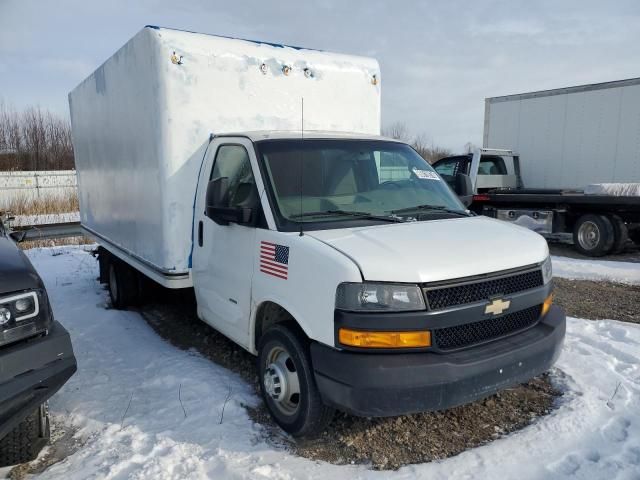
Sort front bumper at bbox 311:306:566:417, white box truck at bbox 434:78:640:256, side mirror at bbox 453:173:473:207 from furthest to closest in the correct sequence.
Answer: white box truck at bbox 434:78:640:256
side mirror at bbox 453:173:473:207
front bumper at bbox 311:306:566:417

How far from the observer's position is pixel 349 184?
411 cm

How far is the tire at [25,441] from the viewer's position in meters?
3.11

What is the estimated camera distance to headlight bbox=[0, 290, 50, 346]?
8.83ft

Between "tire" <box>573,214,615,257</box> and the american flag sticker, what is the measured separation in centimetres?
881

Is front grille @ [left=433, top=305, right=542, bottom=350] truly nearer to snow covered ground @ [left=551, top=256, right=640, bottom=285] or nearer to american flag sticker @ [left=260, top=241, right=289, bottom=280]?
american flag sticker @ [left=260, top=241, right=289, bottom=280]

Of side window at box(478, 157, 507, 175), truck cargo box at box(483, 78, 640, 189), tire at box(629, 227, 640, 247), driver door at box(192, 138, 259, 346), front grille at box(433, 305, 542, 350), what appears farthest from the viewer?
side window at box(478, 157, 507, 175)

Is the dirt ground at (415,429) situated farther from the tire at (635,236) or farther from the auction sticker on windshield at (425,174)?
the tire at (635,236)

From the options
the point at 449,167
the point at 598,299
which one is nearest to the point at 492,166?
the point at 449,167

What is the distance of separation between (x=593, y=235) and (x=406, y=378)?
907cm

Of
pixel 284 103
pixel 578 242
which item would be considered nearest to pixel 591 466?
pixel 284 103

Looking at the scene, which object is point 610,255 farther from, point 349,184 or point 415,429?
point 415,429

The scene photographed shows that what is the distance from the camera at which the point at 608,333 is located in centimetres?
536

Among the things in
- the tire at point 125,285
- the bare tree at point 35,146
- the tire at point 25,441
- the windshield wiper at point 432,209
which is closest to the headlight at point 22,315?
the tire at point 25,441

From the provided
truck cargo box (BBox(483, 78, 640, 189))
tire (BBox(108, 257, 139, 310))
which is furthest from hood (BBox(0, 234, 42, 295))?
truck cargo box (BBox(483, 78, 640, 189))
